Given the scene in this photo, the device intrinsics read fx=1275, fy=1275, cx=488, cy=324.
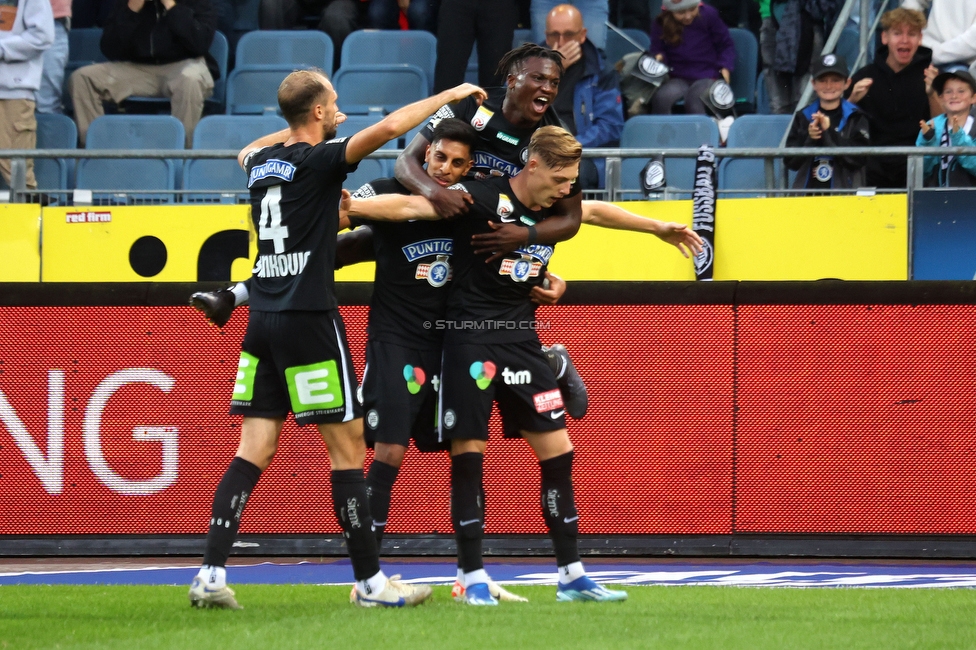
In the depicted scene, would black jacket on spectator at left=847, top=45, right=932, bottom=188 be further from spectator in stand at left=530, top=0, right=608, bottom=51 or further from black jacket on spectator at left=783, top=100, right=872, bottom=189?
spectator in stand at left=530, top=0, right=608, bottom=51

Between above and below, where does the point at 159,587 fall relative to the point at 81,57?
below

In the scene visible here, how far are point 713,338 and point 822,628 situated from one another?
128 inches

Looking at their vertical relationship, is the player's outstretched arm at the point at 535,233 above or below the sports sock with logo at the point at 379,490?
above

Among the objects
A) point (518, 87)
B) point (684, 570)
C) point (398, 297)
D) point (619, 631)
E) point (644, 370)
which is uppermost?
point (518, 87)

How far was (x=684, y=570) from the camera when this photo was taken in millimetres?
7559

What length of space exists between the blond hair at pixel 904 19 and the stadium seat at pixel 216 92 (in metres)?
6.40

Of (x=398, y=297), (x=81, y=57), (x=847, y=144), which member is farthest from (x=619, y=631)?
(x=81, y=57)

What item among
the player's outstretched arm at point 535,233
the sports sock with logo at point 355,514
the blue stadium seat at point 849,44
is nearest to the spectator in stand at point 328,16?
the blue stadium seat at point 849,44

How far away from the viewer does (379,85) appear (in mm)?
12273

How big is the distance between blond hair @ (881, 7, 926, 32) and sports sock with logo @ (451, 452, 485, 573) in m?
6.62

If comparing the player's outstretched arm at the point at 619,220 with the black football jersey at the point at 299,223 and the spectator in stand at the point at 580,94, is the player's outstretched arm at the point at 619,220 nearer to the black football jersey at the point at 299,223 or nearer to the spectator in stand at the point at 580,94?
the black football jersey at the point at 299,223

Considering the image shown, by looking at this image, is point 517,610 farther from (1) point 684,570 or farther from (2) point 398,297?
(1) point 684,570

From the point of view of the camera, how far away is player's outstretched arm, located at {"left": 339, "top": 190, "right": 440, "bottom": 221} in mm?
5664

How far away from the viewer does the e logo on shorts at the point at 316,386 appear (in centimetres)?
535
